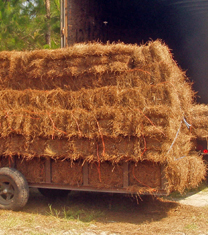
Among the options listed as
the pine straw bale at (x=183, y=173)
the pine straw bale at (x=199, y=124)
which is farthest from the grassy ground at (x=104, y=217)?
the pine straw bale at (x=199, y=124)

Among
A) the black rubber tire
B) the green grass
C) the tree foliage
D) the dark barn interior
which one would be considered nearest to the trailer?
the green grass

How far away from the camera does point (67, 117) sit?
546 centimetres

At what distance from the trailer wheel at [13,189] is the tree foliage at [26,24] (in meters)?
7.87

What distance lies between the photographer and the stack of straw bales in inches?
198

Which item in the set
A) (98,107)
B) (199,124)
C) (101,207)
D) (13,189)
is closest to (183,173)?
(98,107)

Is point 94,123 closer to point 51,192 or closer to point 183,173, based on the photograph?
point 183,173

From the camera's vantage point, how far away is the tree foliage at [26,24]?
1300 centimetres

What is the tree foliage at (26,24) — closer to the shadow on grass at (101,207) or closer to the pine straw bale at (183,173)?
the shadow on grass at (101,207)

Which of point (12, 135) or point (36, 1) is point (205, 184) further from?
point (36, 1)

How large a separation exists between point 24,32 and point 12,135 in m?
8.64

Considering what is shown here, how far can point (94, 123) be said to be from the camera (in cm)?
527

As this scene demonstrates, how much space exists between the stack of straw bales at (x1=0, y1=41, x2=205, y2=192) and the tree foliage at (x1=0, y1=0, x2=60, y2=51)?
24.0 feet

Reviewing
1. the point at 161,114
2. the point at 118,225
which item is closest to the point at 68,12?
the point at 161,114

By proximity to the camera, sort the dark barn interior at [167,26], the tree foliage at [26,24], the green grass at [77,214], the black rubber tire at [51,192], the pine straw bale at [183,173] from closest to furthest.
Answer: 1. the pine straw bale at [183,173]
2. the green grass at [77,214]
3. the black rubber tire at [51,192]
4. the dark barn interior at [167,26]
5. the tree foliage at [26,24]
